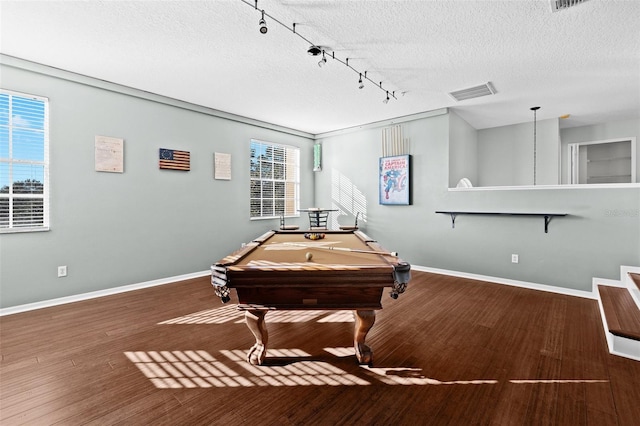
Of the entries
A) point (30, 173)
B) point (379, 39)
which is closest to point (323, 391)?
point (379, 39)

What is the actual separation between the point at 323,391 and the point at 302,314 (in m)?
1.41

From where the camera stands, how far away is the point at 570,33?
9.04 ft

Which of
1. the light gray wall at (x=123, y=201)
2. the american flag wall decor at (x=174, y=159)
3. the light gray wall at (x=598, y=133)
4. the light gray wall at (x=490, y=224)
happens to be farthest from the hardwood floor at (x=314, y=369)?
the light gray wall at (x=598, y=133)

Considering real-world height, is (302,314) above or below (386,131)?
below

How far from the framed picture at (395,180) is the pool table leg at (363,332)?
3.70 metres

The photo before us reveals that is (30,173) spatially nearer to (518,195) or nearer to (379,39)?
(379,39)

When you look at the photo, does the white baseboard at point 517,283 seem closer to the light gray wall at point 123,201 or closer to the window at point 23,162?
the light gray wall at point 123,201

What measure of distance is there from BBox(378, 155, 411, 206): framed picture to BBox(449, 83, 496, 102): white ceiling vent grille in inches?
53.0

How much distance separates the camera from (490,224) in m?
4.72

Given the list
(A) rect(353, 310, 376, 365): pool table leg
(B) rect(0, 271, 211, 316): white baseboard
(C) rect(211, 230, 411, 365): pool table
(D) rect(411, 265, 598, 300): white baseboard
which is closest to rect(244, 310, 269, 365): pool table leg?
(C) rect(211, 230, 411, 365): pool table

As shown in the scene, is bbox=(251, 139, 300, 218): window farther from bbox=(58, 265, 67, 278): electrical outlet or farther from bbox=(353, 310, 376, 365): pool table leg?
bbox=(353, 310, 376, 365): pool table leg

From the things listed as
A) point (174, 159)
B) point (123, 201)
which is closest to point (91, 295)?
point (123, 201)

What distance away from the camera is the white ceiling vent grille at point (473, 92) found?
412cm

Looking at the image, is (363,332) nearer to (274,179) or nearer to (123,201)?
(123,201)
